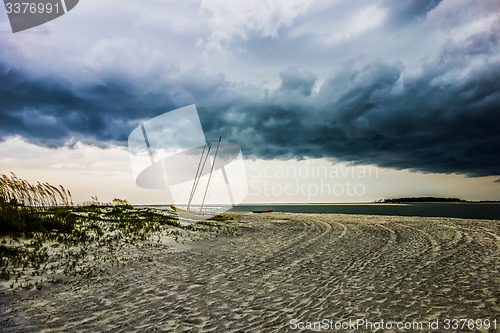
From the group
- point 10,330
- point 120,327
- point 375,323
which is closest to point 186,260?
point 120,327

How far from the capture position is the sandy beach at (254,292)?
6.65 metres

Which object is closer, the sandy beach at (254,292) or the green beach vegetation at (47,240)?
the sandy beach at (254,292)

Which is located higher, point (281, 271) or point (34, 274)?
point (34, 274)

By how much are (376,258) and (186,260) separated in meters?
8.71

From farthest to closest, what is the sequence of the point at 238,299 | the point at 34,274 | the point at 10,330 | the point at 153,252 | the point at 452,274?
the point at 153,252 → the point at 452,274 → the point at 34,274 → the point at 238,299 → the point at 10,330

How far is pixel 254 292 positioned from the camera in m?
8.59

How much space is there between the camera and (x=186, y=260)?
484 inches

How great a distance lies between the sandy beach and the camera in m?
6.65

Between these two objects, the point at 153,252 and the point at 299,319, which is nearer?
the point at 299,319

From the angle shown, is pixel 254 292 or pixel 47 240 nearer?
pixel 254 292

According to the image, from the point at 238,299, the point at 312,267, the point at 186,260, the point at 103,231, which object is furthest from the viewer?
the point at 103,231

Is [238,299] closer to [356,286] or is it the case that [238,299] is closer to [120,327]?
[120,327]

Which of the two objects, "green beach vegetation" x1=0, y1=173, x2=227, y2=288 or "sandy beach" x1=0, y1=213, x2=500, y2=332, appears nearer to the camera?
"sandy beach" x1=0, y1=213, x2=500, y2=332

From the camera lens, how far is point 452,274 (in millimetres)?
10570
